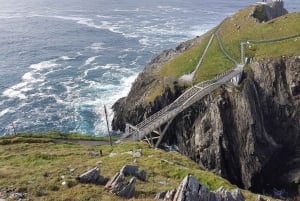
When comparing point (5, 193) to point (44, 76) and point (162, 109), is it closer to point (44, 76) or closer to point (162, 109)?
point (162, 109)

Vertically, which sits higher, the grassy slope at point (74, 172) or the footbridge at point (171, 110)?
the grassy slope at point (74, 172)

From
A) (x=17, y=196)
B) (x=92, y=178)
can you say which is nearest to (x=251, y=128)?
(x=92, y=178)

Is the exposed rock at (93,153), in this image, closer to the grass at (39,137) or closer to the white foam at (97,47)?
the grass at (39,137)

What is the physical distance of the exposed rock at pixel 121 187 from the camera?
34344 mm

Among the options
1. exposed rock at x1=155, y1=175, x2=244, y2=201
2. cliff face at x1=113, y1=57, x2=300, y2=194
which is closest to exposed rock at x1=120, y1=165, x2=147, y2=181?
exposed rock at x1=155, y1=175, x2=244, y2=201

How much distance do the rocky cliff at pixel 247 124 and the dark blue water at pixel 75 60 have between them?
15.9 meters

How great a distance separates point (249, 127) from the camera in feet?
286

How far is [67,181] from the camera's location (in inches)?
1439

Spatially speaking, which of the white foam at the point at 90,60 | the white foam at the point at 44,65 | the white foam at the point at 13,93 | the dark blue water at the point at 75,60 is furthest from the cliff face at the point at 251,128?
the white foam at the point at 44,65

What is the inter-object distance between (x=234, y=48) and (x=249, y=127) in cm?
3014

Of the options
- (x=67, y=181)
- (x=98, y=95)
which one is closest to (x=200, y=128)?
(x=98, y=95)

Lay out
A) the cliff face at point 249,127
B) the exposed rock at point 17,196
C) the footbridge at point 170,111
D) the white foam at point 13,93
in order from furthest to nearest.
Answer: the white foam at point 13,93 < the cliff face at point 249,127 < the footbridge at point 170,111 < the exposed rock at point 17,196

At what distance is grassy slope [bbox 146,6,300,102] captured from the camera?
10175 centimetres

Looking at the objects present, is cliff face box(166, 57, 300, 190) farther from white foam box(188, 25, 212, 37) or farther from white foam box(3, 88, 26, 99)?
white foam box(188, 25, 212, 37)
